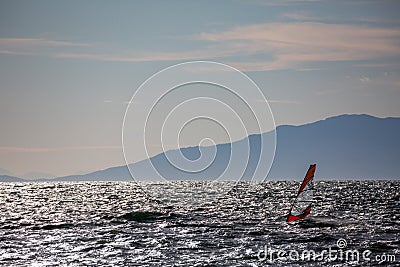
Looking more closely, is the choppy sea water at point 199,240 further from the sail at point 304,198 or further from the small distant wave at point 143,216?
the sail at point 304,198

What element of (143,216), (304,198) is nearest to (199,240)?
(304,198)

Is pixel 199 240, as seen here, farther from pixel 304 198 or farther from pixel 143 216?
pixel 143 216

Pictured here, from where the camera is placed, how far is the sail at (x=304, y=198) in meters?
47.5

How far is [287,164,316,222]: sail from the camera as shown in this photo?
47469 mm

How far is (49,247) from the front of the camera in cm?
3741

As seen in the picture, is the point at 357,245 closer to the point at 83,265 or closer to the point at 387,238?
the point at 387,238

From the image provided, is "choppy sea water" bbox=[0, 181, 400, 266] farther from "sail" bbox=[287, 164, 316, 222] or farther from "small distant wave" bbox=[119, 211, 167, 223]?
"sail" bbox=[287, 164, 316, 222]

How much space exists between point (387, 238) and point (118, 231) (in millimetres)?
19462

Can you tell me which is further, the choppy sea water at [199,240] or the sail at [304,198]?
the sail at [304,198]

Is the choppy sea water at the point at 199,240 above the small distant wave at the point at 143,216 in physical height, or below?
below

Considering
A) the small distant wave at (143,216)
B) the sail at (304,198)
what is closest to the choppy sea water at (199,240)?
the small distant wave at (143,216)

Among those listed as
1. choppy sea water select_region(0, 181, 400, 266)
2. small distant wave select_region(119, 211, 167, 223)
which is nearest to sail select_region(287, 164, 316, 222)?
choppy sea water select_region(0, 181, 400, 266)

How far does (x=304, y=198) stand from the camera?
48.8m

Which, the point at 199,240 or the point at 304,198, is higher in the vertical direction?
the point at 304,198
